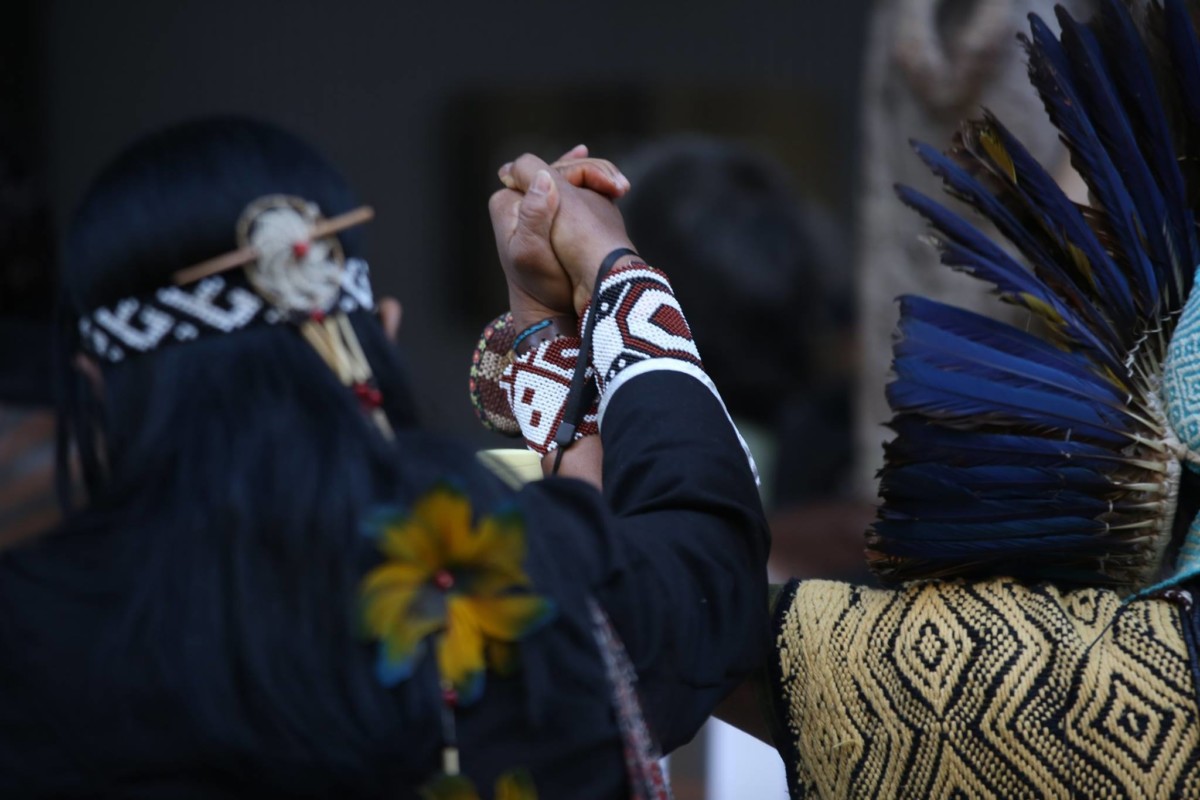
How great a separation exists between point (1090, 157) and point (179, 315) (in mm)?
900

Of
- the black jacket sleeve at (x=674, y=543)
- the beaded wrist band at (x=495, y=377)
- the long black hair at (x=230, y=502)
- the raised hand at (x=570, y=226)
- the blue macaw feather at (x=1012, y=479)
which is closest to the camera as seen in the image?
the long black hair at (x=230, y=502)

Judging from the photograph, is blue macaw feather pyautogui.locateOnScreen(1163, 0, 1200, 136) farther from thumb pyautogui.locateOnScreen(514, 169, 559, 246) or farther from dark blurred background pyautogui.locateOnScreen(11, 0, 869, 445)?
dark blurred background pyautogui.locateOnScreen(11, 0, 869, 445)

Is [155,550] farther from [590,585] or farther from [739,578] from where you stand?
[739,578]

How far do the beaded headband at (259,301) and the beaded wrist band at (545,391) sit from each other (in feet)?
1.18

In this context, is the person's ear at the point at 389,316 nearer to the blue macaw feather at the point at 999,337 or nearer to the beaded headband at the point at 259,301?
the beaded headband at the point at 259,301

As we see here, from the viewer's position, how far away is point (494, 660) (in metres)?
1.17

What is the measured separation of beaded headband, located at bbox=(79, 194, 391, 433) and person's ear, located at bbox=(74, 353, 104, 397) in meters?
0.01

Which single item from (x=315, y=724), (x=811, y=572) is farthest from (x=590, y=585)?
(x=811, y=572)

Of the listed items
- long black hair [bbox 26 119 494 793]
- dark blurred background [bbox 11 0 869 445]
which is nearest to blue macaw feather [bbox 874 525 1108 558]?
long black hair [bbox 26 119 494 793]

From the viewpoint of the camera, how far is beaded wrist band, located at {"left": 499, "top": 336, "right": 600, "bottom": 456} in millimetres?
→ 1521

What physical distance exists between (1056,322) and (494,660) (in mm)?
661

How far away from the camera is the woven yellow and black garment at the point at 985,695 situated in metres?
1.27

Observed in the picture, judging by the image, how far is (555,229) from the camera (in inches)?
60.1

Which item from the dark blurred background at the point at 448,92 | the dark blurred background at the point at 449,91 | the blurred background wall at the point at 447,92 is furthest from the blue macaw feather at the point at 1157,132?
the dark blurred background at the point at 449,91
